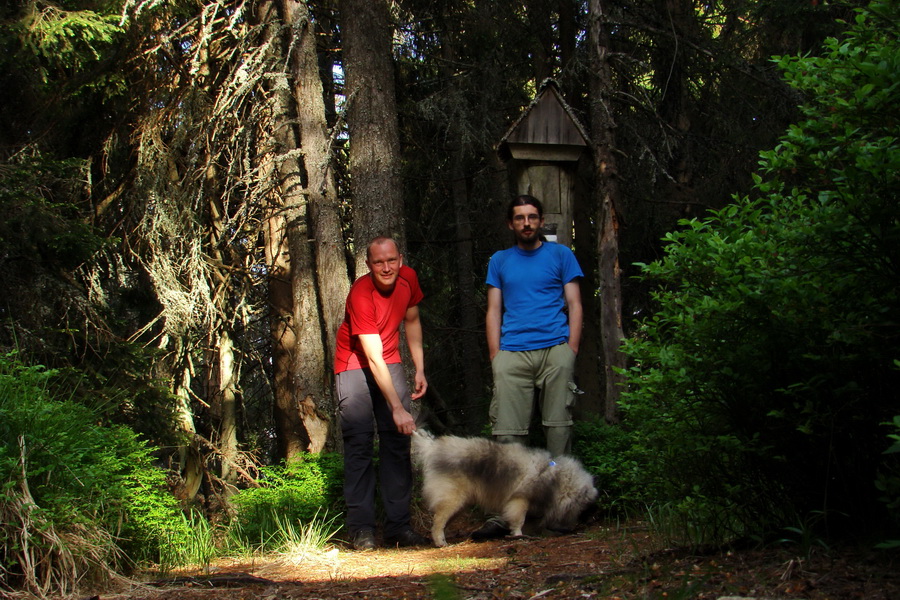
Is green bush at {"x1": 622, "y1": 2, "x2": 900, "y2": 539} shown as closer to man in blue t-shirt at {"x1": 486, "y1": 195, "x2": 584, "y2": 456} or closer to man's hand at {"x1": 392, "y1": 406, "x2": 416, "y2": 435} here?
man in blue t-shirt at {"x1": 486, "y1": 195, "x2": 584, "y2": 456}

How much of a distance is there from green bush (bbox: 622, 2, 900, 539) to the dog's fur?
73.8 inches

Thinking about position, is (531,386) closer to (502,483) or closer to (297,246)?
(502,483)

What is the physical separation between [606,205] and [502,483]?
4756 mm

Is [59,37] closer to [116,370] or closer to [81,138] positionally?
[81,138]

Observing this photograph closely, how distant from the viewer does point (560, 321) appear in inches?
238

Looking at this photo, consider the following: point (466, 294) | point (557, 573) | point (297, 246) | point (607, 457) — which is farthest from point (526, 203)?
point (466, 294)

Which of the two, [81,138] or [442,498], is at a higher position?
[81,138]

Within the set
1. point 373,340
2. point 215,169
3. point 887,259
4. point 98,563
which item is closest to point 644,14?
point 215,169

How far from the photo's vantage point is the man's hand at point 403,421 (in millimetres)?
5727

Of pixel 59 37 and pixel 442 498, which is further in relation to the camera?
pixel 59 37

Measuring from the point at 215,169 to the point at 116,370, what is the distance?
4347mm

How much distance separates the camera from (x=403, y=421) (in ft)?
18.8

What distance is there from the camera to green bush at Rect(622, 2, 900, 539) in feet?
9.51

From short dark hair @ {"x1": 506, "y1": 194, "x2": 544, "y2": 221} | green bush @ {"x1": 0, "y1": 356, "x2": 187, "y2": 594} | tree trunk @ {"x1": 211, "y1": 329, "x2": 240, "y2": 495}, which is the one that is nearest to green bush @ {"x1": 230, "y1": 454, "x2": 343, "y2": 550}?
green bush @ {"x1": 0, "y1": 356, "x2": 187, "y2": 594}
